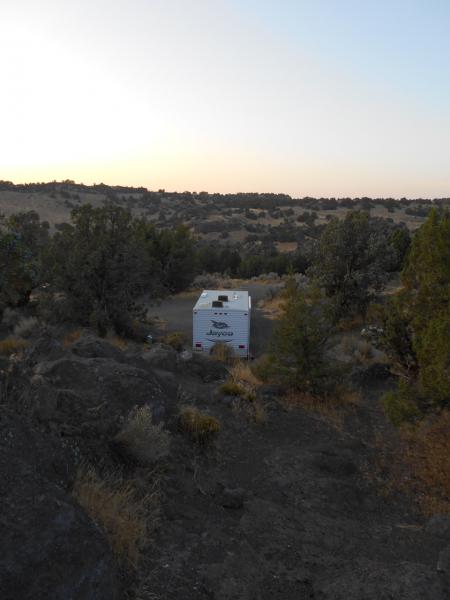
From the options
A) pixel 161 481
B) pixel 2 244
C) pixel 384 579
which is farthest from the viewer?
pixel 2 244

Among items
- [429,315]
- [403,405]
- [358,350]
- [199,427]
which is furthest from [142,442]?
[358,350]

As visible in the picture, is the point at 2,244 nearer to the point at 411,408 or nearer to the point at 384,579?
the point at 411,408

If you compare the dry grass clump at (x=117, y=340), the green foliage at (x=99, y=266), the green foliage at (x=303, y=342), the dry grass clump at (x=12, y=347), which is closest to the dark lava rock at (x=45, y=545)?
the green foliage at (x=303, y=342)

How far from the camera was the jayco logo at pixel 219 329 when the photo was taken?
18.5 meters

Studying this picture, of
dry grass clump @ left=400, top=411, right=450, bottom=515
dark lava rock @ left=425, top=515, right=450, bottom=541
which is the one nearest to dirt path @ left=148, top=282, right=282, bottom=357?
dry grass clump @ left=400, top=411, right=450, bottom=515

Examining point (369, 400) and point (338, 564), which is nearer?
point (338, 564)

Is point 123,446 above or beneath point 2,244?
beneath

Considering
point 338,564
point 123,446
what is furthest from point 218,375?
point 338,564

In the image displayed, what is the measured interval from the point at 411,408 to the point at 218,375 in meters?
6.17

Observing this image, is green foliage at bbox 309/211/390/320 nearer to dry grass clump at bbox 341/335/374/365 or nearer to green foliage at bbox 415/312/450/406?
dry grass clump at bbox 341/335/374/365

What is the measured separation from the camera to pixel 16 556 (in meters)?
3.61

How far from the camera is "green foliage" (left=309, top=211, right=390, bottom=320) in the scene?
72.6 feet

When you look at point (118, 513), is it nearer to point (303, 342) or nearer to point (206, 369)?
point (303, 342)

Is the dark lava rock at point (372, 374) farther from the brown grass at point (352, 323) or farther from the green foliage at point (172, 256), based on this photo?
the green foliage at point (172, 256)
